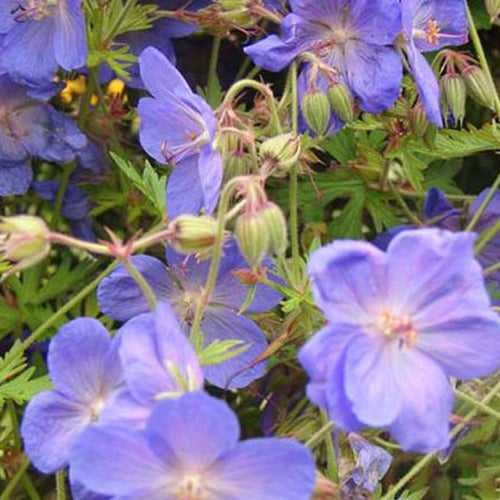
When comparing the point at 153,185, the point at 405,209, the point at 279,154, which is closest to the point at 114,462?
the point at 279,154

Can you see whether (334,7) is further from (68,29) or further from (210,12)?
(68,29)

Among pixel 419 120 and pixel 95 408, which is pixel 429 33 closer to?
pixel 419 120

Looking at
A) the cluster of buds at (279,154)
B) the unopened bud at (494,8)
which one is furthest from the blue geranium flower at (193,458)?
the unopened bud at (494,8)

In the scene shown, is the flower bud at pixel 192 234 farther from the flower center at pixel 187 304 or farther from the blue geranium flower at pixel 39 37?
the blue geranium flower at pixel 39 37

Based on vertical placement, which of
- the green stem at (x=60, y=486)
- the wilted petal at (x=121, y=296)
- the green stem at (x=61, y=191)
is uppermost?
the wilted petal at (x=121, y=296)

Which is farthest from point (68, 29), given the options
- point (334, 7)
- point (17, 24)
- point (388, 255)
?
point (388, 255)

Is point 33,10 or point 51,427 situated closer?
point 51,427
